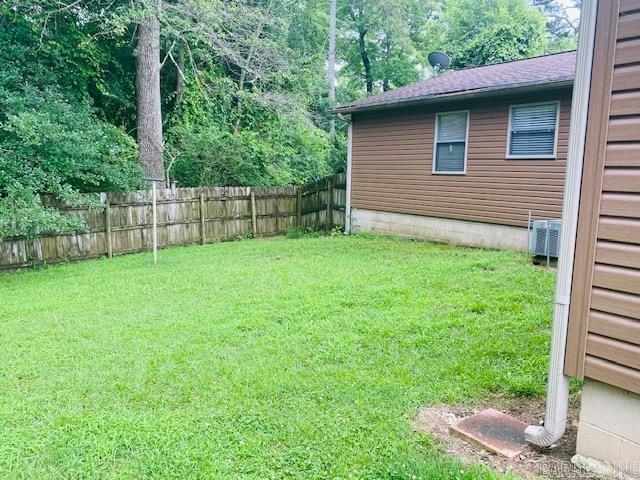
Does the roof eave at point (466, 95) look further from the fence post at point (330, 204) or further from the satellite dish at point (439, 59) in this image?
the satellite dish at point (439, 59)

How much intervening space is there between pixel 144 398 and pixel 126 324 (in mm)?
1802

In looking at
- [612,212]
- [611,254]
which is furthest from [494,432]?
[612,212]

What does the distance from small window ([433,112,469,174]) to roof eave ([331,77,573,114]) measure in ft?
1.65

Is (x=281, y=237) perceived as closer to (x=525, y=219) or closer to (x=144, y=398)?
(x=525, y=219)

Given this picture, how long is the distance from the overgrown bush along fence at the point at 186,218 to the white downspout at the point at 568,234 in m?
8.23

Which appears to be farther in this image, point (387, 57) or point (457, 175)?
point (387, 57)

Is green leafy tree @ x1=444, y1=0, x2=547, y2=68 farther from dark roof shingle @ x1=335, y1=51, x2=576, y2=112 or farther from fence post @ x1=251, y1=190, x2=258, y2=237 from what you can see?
fence post @ x1=251, y1=190, x2=258, y2=237

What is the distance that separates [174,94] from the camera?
13.1 meters

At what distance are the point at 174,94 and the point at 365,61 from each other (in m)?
12.7

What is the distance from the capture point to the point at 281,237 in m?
11.7

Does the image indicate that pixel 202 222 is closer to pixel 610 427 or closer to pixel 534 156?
pixel 534 156

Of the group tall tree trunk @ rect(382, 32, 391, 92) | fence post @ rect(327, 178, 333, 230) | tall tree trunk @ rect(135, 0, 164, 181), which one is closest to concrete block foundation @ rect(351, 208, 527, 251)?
fence post @ rect(327, 178, 333, 230)

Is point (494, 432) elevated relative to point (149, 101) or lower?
lower

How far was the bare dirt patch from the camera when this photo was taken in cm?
225
